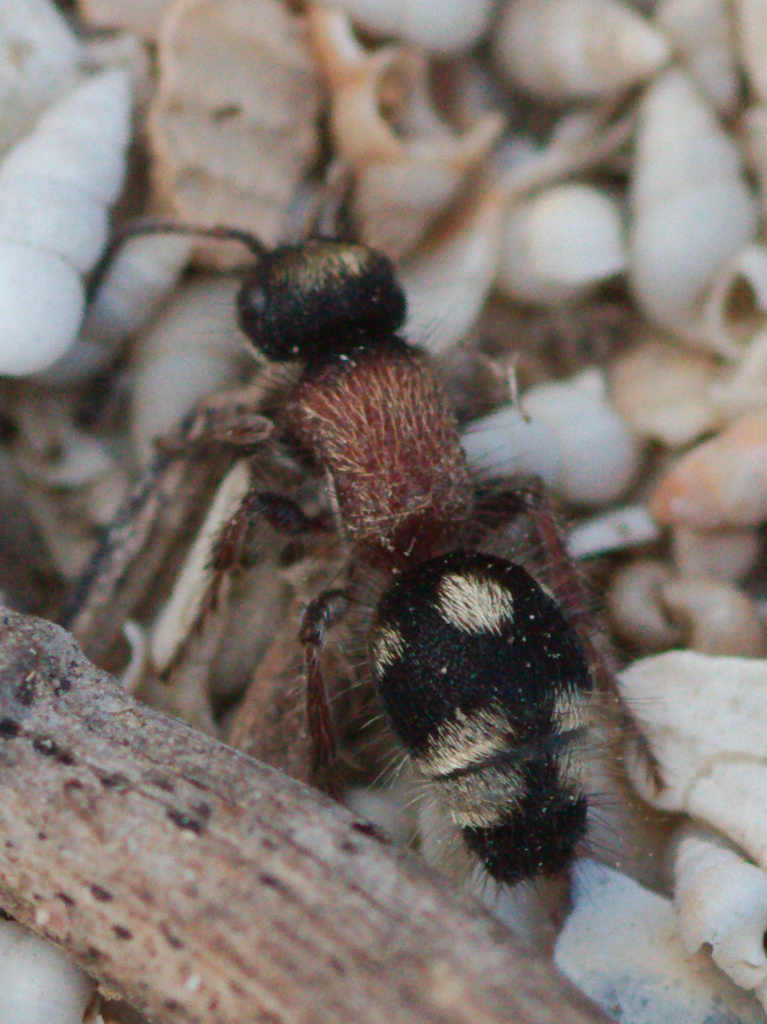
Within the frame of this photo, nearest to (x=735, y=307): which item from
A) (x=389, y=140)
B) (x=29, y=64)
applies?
(x=389, y=140)

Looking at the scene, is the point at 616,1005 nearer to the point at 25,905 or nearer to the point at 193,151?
the point at 25,905

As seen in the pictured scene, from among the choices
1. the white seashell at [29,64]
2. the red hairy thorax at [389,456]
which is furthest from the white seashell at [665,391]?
the white seashell at [29,64]

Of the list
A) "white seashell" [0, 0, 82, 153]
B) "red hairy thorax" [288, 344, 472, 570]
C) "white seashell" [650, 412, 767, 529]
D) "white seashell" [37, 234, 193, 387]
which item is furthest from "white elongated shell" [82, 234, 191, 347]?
"white seashell" [650, 412, 767, 529]

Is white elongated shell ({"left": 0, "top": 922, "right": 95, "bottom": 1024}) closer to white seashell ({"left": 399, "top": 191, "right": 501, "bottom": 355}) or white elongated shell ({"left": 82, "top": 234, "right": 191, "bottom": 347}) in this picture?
white elongated shell ({"left": 82, "top": 234, "right": 191, "bottom": 347})

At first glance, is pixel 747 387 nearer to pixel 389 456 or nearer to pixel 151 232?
pixel 389 456

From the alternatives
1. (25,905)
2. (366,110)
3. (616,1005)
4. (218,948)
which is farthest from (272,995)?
(366,110)
